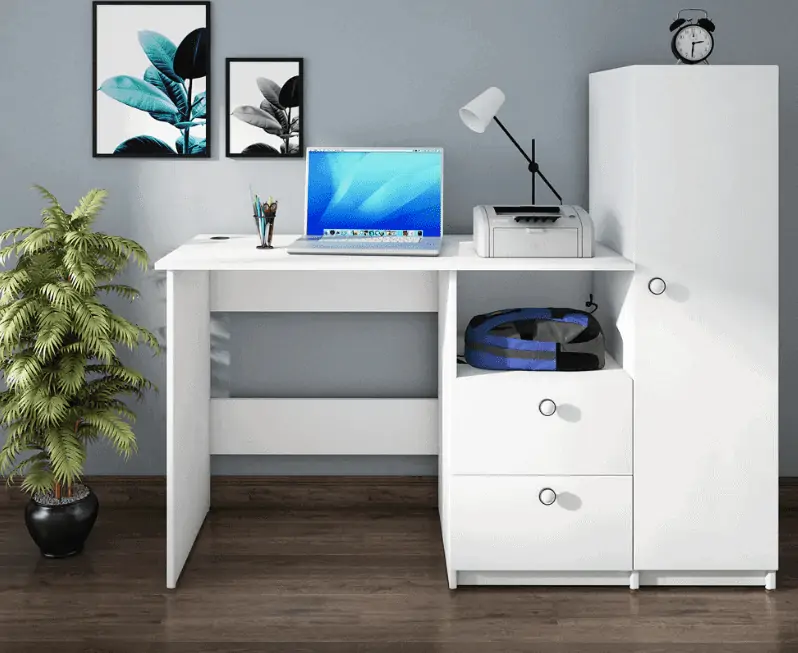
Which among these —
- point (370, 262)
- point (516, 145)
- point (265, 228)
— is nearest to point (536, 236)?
point (370, 262)

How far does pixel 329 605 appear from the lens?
8.61ft

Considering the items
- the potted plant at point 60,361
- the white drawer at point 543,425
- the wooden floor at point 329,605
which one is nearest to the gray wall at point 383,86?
the potted plant at point 60,361

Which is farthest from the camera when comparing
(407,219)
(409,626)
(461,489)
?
(407,219)

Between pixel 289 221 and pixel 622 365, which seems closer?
→ pixel 622 365

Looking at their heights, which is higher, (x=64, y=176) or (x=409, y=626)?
(x=64, y=176)

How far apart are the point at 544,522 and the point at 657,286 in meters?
0.70

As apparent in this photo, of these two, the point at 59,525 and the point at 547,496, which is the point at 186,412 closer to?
the point at 59,525

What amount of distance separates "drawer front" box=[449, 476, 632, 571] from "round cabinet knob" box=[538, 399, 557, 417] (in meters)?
0.18

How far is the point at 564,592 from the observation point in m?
2.71

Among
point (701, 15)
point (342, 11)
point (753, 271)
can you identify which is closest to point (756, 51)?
point (701, 15)

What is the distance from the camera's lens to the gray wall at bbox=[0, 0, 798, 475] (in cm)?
318

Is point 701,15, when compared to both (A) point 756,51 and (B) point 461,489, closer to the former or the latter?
(A) point 756,51

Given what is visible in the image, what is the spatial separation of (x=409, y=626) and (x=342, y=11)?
6.27 ft

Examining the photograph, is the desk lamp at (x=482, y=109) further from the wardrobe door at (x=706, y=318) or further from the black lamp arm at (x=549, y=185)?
the wardrobe door at (x=706, y=318)
